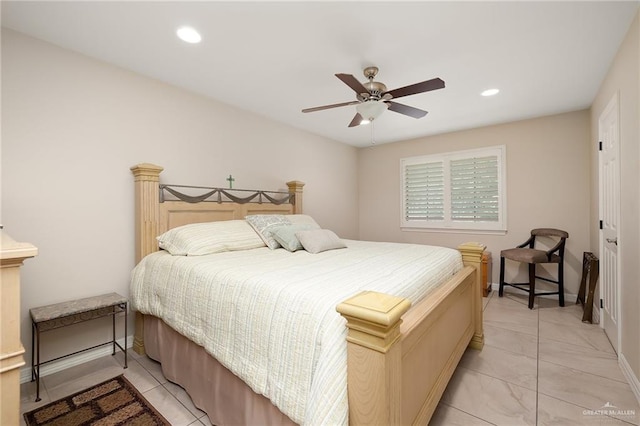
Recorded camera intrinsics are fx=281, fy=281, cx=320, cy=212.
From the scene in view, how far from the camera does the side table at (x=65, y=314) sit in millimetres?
1836

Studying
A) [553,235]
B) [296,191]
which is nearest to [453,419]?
[296,191]

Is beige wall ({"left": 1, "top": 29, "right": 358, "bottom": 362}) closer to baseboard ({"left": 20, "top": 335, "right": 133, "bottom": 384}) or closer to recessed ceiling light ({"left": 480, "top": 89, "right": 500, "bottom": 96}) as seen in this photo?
baseboard ({"left": 20, "top": 335, "right": 133, "bottom": 384})

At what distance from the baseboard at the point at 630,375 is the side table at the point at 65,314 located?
3.52m

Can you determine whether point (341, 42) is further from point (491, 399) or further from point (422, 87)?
point (491, 399)

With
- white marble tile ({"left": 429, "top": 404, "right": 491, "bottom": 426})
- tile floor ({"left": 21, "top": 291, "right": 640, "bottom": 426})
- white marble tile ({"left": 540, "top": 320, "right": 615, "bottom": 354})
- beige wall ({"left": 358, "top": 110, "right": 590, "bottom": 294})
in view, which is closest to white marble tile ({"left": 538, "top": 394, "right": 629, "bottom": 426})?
tile floor ({"left": 21, "top": 291, "right": 640, "bottom": 426})

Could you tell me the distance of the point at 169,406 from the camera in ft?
5.74

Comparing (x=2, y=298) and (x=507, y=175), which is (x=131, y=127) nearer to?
(x=2, y=298)

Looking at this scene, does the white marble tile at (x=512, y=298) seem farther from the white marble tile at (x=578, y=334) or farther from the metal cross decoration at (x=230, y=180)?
the metal cross decoration at (x=230, y=180)

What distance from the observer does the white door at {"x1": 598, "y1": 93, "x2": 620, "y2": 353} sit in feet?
7.41

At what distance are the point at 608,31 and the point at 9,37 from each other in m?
4.15

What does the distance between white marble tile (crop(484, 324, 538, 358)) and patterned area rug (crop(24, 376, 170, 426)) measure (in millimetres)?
2619

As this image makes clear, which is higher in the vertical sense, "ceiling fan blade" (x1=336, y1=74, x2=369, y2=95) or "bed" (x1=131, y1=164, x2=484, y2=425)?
"ceiling fan blade" (x1=336, y1=74, x2=369, y2=95)

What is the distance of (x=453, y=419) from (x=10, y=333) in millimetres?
2103

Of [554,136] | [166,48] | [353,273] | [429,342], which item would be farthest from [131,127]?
[554,136]
